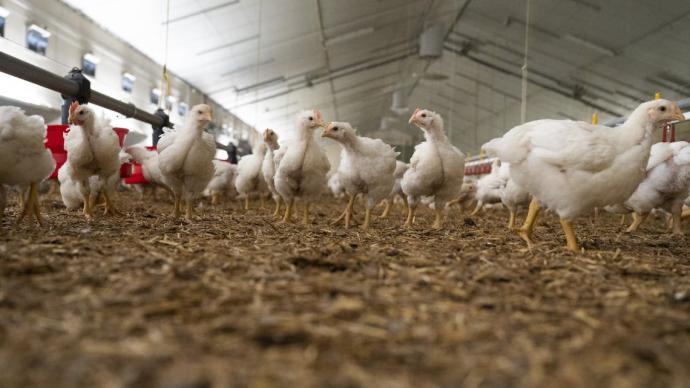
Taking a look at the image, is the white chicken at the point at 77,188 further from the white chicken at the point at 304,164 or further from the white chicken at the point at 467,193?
the white chicken at the point at 467,193

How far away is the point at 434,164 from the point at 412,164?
1.15ft

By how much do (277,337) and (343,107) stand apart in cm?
2163

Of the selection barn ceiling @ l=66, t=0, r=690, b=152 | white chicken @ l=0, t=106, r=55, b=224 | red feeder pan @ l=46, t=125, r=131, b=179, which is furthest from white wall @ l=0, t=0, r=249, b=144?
white chicken @ l=0, t=106, r=55, b=224

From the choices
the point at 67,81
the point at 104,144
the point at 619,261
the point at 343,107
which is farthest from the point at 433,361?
the point at 343,107

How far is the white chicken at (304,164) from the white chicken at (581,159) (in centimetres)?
206

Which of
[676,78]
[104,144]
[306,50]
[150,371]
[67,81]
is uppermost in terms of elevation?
[306,50]

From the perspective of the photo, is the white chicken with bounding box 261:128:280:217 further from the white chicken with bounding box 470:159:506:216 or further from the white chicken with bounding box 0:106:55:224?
the white chicken with bounding box 470:159:506:216

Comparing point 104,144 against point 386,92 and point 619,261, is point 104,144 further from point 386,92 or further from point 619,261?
point 386,92

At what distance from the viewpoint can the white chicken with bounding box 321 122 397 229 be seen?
4.79 m

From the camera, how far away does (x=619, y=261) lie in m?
2.87

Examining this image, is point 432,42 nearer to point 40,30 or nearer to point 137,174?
point 137,174

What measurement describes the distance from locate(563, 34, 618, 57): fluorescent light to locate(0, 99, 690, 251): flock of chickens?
272 inches

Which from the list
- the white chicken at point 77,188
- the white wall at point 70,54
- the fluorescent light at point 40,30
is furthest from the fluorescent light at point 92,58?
the white chicken at point 77,188

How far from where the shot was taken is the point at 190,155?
184 inches
